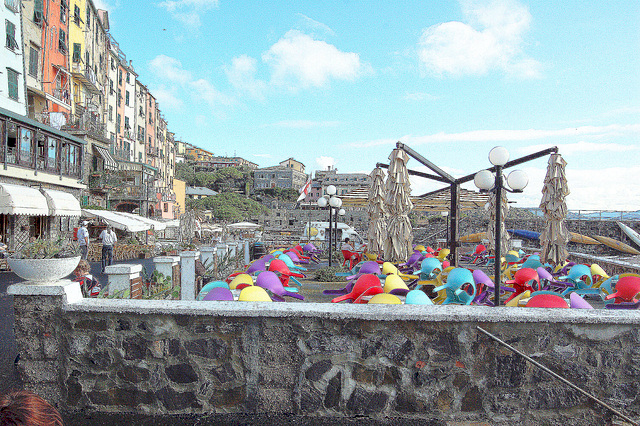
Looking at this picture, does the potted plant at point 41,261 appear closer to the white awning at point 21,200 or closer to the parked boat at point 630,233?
the white awning at point 21,200

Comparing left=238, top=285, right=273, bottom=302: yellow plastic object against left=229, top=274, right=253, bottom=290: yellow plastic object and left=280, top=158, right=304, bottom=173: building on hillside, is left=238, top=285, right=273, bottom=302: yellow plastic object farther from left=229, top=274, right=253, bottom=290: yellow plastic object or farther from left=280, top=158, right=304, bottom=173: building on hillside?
left=280, top=158, right=304, bottom=173: building on hillside

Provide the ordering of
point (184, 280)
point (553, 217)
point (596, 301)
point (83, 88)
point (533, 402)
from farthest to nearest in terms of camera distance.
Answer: point (83, 88) < point (553, 217) < point (184, 280) < point (596, 301) < point (533, 402)

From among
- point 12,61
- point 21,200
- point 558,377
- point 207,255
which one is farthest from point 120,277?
point 12,61

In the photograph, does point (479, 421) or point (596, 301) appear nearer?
point (479, 421)

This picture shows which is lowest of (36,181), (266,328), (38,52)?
(266,328)

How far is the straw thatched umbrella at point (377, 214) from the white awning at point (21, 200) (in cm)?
1225

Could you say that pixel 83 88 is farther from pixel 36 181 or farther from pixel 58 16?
pixel 36 181

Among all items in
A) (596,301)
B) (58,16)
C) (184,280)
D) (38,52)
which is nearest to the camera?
(596,301)

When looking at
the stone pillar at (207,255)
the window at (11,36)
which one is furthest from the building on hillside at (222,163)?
the stone pillar at (207,255)

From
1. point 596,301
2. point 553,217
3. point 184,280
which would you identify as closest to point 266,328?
point 184,280

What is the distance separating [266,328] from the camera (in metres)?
2.87

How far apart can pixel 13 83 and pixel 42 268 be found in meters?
20.0

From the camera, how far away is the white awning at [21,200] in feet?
43.0

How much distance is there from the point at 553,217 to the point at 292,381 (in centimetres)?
689
